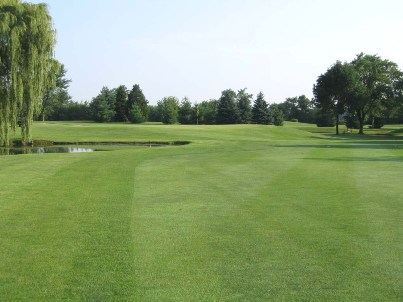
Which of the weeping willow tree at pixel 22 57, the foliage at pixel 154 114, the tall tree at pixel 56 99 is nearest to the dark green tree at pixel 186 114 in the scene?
the foliage at pixel 154 114

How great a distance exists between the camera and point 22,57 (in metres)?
30.7

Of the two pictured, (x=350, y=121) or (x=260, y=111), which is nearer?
(x=350, y=121)

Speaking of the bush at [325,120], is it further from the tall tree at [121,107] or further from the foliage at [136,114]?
the tall tree at [121,107]

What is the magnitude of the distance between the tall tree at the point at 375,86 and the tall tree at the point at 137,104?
140 ft

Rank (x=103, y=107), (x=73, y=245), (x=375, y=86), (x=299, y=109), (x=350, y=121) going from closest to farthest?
(x=73, y=245) < (x=375, y=86) < (x=350, y=121) < (x=103, y=107) < (x=299, y=109)

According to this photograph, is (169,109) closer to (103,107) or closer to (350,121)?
(103,107)

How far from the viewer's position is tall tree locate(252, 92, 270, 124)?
3799 inches

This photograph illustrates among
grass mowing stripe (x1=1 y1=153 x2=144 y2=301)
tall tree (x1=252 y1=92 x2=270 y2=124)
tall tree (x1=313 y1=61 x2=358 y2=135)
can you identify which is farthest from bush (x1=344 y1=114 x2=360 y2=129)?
grass mowing stripe (x1=1 y1=153 x2=144 y2=301)

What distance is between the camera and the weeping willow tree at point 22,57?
29.9 meters

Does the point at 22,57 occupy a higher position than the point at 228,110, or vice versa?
the point at 22,57

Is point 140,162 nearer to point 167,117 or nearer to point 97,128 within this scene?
point 97,128

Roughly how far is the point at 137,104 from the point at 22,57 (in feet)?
229

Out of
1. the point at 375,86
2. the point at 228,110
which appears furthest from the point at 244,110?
the point at 375,86

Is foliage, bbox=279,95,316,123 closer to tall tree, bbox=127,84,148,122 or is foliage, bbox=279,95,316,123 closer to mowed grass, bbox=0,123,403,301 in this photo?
tall tree, bbox=127,84,148,122
